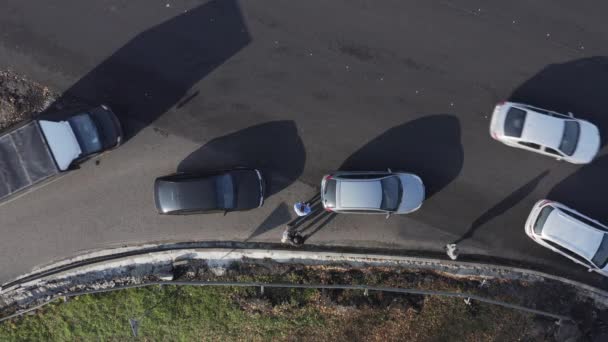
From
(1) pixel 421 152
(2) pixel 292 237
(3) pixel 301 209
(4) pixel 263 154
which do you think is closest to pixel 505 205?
(1) pixel 421 152

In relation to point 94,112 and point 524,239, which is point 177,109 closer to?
point 94,112

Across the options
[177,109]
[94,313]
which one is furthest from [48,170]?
[94,313]

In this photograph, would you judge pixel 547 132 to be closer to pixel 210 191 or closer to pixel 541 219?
pixel 541 219

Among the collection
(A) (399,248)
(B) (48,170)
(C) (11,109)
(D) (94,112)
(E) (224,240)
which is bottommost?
(A) (399,248)

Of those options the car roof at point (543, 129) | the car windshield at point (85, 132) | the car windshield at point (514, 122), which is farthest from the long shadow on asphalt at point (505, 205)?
the car windshield at point (85, 132)

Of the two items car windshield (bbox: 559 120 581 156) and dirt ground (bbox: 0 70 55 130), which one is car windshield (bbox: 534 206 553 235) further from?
dirt ground (bbox: 0 70 55 130)

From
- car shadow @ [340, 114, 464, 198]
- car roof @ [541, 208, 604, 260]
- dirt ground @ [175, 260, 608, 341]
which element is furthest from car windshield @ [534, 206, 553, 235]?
car shadow @ [340, 114, 464, 198]

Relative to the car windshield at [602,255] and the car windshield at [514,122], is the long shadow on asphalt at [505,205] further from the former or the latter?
the car windshield at [602,255]
